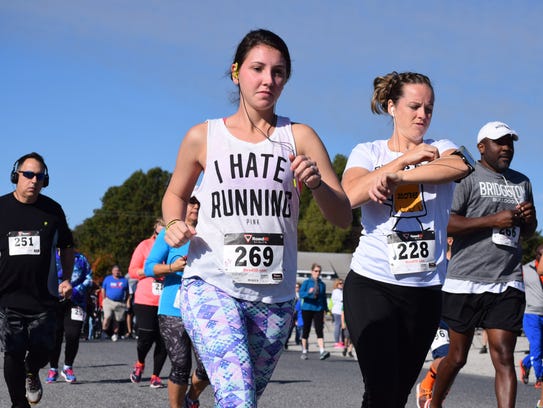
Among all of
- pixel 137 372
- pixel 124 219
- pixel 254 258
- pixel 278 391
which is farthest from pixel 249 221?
pixel 124 219

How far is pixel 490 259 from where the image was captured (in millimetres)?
7379

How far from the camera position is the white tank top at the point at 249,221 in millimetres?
4309

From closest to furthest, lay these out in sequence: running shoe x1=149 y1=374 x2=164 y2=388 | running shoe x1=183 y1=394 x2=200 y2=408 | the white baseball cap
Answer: running shoe x1=183 y1=394 x2=200 y2=408
the white baseball cap
running shoe x1=149 y1=374 x2=164 y2=388

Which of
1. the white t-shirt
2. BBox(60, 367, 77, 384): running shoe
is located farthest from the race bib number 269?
BBox(60, 367, 77, 384): running shoe

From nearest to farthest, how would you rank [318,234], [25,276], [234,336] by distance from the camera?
1. [234,336]
2. [25,276]
3. [318,234]

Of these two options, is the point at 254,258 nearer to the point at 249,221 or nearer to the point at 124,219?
the point at 249,221

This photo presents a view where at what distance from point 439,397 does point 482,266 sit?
106 centimetres

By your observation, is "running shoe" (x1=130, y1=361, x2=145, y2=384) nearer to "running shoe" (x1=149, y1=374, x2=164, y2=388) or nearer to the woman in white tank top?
"running shoe" (x1=149, y1=374, x2=164, y2=388)

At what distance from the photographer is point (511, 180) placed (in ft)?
25.1

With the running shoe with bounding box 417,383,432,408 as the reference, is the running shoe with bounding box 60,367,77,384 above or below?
below

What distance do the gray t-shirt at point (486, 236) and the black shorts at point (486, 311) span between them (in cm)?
13

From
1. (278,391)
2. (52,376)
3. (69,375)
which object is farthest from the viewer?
(52,376)

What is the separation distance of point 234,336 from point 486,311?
145 inches

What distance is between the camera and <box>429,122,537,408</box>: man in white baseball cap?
7.28 m
